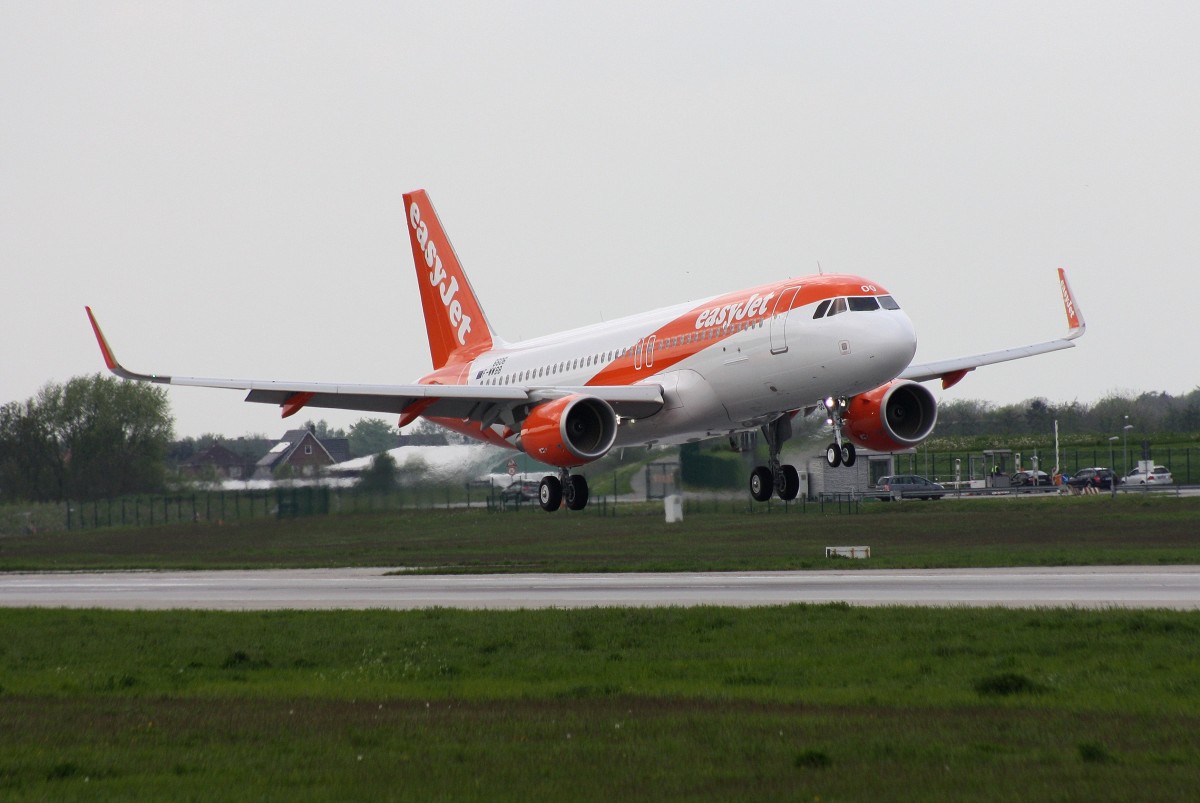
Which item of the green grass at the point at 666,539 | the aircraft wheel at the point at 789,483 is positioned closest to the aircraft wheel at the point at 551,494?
the aircraft wheel at the point at 789,483

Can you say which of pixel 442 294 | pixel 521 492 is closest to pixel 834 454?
pixel 442 294

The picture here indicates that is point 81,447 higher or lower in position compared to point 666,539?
higher

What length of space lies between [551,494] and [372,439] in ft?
73.6

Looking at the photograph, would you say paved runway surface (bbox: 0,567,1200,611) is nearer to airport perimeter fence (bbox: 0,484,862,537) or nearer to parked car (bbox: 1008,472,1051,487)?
airport perimeter fence (bbox: 0,484,862,537)

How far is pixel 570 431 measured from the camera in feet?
132

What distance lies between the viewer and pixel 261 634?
32625 millimetres

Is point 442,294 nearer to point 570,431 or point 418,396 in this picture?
point 418,396

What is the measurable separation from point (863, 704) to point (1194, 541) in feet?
142

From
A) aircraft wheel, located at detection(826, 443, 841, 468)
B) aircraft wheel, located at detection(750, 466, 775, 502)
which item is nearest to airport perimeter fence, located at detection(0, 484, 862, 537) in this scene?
aircraft wheel, located at detection(750, 466, 775, 502)

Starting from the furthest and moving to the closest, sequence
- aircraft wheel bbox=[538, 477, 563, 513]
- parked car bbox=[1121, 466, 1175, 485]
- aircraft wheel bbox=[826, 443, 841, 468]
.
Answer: parked car bbox=[1121, 466, 1175, 485] < aircraft wheel bbox=[538, 477, 563, 513] < aircraft wheel bbox=[826, 443, 841, 468]

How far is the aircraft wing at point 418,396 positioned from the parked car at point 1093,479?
6515 cm

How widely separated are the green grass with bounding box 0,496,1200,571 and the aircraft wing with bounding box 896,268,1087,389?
8.66 m

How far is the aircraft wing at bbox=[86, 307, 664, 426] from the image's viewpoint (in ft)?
132

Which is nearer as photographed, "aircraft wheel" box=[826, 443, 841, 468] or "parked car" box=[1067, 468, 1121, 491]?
"aircraft wheel" box=[826, 443, 841, 468]
